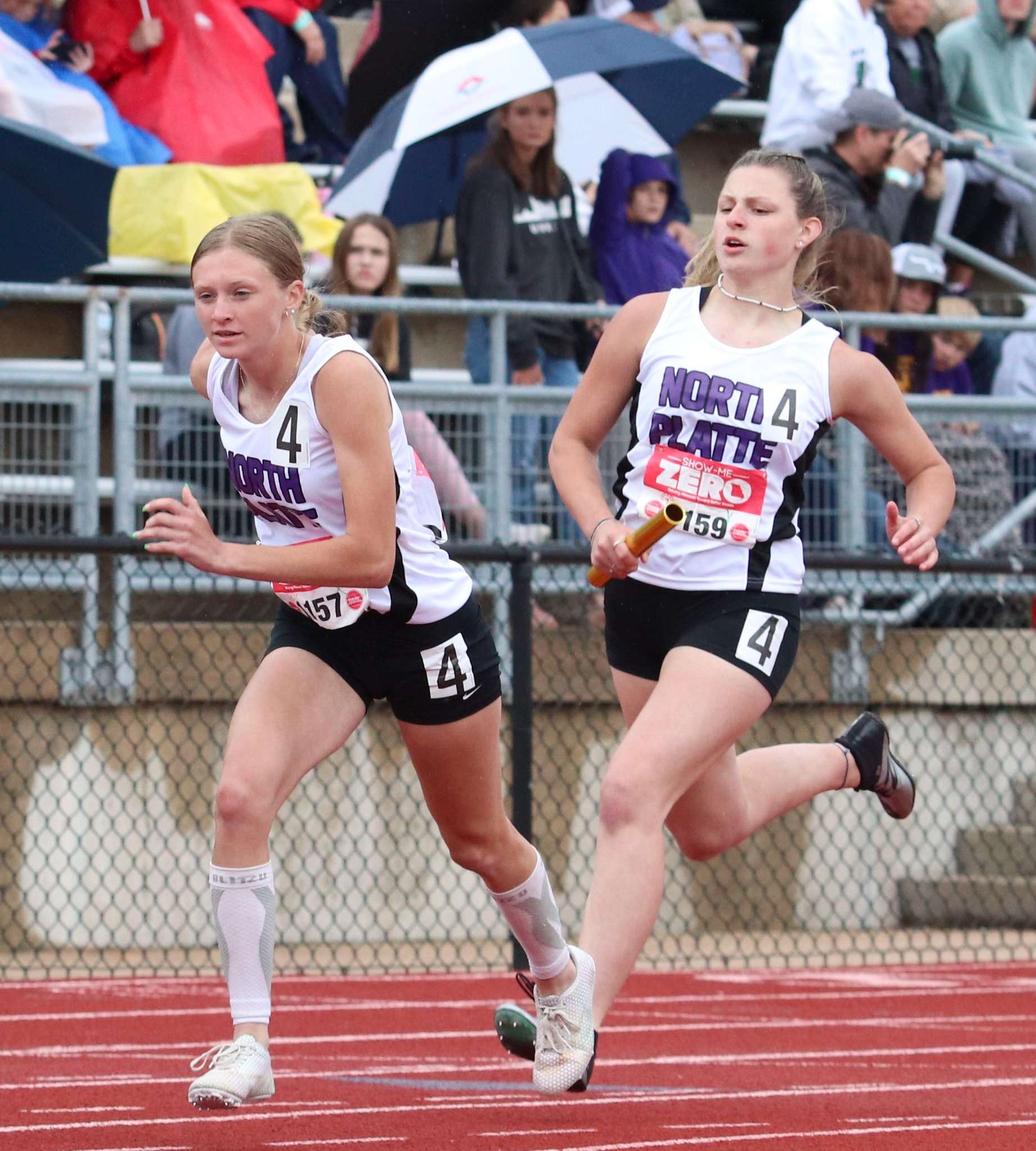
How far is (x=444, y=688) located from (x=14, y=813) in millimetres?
4625

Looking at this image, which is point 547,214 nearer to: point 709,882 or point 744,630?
point 709,882

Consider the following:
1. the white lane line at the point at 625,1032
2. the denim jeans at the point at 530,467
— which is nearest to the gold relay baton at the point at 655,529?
the white lane line at the point at 625,1032

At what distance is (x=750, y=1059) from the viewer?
20.4 feet

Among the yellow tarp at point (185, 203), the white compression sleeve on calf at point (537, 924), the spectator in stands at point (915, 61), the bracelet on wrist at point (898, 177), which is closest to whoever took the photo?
the white compression sleeve on calf at point (537, 924)

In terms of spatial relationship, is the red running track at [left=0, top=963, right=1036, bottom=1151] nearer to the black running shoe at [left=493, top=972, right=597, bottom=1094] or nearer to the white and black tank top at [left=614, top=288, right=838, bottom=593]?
the black running shoe at [left=493, top=972, right=597, bottom=1094]

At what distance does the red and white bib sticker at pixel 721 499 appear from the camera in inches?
191

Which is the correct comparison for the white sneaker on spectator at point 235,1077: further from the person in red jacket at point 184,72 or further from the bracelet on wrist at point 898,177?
the bracelet on wrist at point 898,177

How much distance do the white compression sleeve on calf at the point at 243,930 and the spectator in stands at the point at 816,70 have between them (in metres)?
7.35

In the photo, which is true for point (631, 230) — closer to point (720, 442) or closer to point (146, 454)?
point (146, 454)

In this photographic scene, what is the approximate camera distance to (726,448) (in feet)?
15.9

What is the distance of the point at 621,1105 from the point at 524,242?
547 cm

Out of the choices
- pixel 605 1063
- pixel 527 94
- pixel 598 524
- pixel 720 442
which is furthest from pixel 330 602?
pixel 527 94

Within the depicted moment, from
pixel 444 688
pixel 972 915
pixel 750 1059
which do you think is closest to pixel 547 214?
pixel 972 915

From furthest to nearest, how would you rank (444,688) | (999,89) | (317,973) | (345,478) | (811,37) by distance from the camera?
1. (999,89)
2. (811,37)
3. (317,973)
4. (444,688)
5. (345,478)
